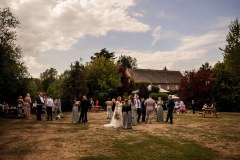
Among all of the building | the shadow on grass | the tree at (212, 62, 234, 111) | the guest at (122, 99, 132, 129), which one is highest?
the building

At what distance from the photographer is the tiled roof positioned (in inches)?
3204

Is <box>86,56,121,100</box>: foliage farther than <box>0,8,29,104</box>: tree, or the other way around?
<box>86,56,121,100</box>: foliage

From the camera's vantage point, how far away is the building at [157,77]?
8149 cm

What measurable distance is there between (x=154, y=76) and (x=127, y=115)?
223 ft

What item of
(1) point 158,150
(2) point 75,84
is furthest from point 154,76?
(1) point 158,150

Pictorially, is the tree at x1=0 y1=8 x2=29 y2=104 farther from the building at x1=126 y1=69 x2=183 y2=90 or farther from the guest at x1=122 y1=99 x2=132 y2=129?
the building at x1=126 y1=69 x2=183 y2=90

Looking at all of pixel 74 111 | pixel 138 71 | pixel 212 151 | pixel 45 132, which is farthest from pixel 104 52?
pixel 212 151

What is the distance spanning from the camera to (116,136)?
51.3 ft

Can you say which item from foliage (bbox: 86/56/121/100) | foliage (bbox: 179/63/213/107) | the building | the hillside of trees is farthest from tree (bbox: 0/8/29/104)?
the building

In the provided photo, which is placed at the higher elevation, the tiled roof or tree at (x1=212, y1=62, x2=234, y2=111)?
the tiled roof

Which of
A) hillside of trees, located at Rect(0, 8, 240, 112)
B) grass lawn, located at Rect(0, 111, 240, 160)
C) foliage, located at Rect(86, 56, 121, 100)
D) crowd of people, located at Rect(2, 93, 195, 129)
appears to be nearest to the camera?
grass lawn, located at Rect(0, 111, 240, 160)

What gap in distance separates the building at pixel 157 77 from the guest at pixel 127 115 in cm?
6005

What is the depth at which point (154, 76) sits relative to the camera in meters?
86.2

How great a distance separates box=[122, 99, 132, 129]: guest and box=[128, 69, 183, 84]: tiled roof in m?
60.0
